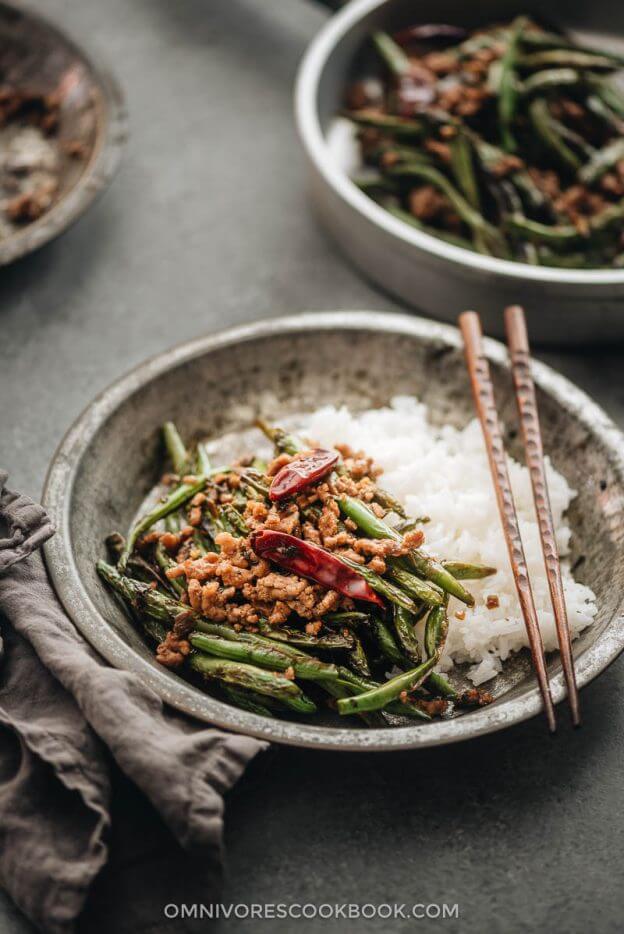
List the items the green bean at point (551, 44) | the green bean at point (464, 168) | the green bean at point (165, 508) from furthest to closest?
the green bean at point (551, 44), the green bean at point (464, 168), the green bean at point (165, 508)

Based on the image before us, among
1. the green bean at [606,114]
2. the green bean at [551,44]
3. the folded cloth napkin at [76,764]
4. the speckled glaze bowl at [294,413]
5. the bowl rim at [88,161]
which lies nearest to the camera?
the folded cloth napkin at [76,764]

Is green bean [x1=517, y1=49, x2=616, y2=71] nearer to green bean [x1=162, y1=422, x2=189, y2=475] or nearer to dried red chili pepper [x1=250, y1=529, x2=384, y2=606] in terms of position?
green bean [x1=162, y1=422, x2=189, y2=475]

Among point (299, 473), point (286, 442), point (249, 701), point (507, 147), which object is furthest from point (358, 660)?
point (507, 147)

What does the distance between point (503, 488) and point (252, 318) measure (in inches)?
65.3

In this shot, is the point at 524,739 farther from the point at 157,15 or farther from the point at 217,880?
the point at 157,15

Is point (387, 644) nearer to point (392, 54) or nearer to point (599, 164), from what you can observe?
point (599, 164)

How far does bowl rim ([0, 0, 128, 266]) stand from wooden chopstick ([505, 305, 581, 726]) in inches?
74.0

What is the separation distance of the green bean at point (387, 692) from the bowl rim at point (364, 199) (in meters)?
1.59

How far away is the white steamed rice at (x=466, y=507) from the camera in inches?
93.3

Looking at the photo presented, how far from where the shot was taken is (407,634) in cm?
226

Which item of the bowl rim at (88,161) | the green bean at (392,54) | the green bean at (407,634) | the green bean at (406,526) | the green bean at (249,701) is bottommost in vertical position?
the green bean at (407,634)

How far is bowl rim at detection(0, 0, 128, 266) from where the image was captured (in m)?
3.38

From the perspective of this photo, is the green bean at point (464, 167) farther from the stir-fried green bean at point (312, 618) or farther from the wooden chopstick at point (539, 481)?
the stir-fried green bean at point (312, 618)

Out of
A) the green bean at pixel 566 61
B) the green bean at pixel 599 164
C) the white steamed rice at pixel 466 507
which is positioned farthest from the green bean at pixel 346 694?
the green bean at pixel 566 61
